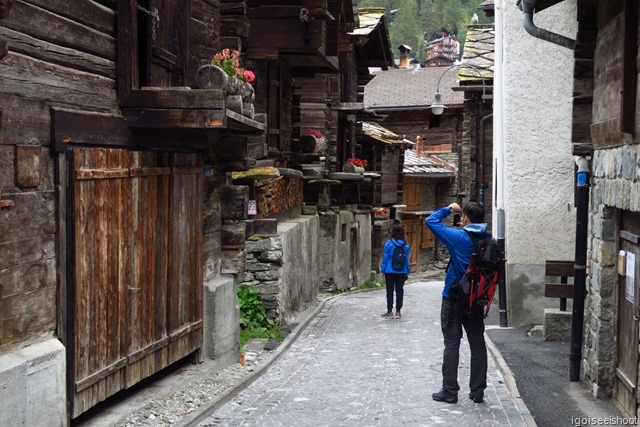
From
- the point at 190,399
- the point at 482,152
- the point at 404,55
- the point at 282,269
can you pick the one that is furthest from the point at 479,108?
the point at 404,55

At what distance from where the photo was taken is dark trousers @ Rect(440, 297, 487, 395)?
8.16 m

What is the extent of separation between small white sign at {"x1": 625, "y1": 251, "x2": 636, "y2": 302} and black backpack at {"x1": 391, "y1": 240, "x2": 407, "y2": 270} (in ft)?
23.4

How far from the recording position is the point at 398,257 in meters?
15.0

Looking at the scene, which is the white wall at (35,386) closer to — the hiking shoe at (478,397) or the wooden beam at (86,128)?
the wooden beam at (86,128)

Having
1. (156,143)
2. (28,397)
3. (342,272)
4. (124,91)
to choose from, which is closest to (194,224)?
(156,143)

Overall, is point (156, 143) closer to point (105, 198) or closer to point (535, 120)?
point (105, 198)

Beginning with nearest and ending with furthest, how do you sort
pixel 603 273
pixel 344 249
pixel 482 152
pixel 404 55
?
pixel 603 273, pixel 344 249, pixel 482 152, pixel 404 55

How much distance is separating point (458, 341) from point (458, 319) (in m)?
0.21

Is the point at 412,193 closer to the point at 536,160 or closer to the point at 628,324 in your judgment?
the point at 536,160

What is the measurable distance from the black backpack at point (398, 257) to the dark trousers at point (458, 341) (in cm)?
670

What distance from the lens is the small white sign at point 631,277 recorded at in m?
7.63

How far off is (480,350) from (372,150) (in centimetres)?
2384

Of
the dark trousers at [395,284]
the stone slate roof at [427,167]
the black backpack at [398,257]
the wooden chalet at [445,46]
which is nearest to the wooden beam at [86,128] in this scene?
the black backpack at [398,257]

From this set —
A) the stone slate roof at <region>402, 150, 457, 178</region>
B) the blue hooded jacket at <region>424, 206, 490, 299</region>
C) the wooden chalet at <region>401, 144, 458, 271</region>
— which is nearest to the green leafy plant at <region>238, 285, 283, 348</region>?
the blue hooded jacket at <region>424, 206, 490, 299</region>
